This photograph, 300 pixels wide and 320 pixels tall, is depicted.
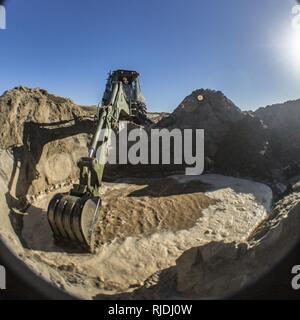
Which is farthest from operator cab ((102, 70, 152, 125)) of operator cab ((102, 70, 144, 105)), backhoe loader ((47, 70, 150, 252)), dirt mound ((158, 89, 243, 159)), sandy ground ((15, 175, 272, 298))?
backhoe loader ((47, 70, 150, 252))

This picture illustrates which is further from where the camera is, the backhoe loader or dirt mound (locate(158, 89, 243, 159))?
dirt mound (locate(158, 89, 243, 159))

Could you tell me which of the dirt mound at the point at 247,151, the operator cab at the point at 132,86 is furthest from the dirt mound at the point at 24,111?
the dirt mound at the point at 247,151

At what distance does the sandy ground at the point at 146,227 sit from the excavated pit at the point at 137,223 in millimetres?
19

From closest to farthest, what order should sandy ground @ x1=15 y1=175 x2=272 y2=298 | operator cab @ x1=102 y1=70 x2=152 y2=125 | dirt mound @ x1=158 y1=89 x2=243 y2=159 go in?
sandy ground @ x1=15 y1=175 x2=272 y2=298 < operator cab @ x1=102 y1=70 x2=152 y2=125 < dirt mound @ x1=158 y1=89 x2=243 y2=159

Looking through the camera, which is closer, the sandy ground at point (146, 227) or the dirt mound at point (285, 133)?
the sandy ground at point (146, 227)

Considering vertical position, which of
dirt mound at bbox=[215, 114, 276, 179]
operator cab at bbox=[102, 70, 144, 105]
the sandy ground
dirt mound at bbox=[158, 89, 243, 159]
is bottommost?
the sandy ground

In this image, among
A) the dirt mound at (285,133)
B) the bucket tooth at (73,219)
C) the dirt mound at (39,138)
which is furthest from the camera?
the dirt mound at (285,133)

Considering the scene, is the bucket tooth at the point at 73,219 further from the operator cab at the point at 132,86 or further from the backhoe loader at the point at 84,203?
the operator cab at the point at 132,86

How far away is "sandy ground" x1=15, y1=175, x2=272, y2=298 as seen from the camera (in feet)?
16.6

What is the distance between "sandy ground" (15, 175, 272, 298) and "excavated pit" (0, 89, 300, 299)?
19 millimetres

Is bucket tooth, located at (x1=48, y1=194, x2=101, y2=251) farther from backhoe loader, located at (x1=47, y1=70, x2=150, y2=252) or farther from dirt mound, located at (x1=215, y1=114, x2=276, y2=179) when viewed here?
dirt mound, located at (x1=215, y1=114, x2=276, y2=179)

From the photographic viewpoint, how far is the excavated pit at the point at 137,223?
3.65 m
